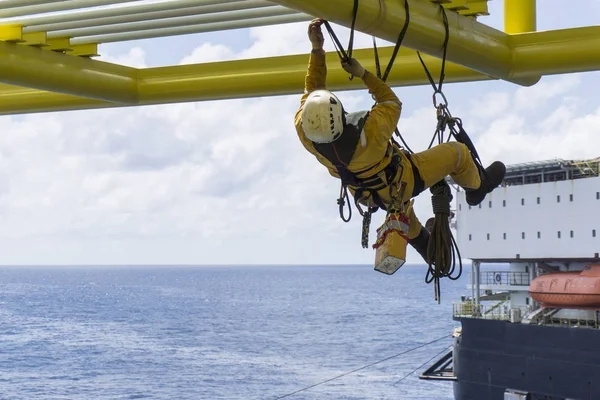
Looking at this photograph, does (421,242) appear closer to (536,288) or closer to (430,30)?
(430,30)

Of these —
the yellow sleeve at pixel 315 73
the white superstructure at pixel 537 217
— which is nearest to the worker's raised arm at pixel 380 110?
the yellow sleeve at pixel 315 73

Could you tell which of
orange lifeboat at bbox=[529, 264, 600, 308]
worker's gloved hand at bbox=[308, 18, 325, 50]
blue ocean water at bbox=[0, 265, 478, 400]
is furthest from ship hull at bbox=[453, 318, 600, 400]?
worker's gloved hand at bbox=[308, 18, 325, 50]

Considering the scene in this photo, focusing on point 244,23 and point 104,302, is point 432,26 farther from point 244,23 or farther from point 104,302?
point 104,302

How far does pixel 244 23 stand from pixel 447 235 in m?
1.78

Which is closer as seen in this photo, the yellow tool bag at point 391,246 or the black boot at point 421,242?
the yellow tool bag at point 391,246

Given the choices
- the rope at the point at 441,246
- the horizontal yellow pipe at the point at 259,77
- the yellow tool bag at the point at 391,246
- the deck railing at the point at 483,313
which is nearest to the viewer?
the yellow tool bag at the point at 391,246

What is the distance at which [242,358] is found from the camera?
51500 millimetres

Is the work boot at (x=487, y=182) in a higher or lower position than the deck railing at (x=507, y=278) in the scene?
higher

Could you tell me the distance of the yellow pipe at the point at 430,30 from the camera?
350 centimetres

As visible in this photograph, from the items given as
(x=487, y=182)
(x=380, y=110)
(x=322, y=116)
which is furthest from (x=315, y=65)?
(x=487, y=182)

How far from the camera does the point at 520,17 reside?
4906mm

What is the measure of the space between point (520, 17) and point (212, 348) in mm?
53830

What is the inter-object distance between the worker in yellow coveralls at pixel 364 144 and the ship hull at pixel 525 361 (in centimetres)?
1769

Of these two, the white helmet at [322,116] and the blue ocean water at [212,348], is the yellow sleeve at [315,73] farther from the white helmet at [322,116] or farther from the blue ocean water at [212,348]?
the blue ocean water at [212,348]
